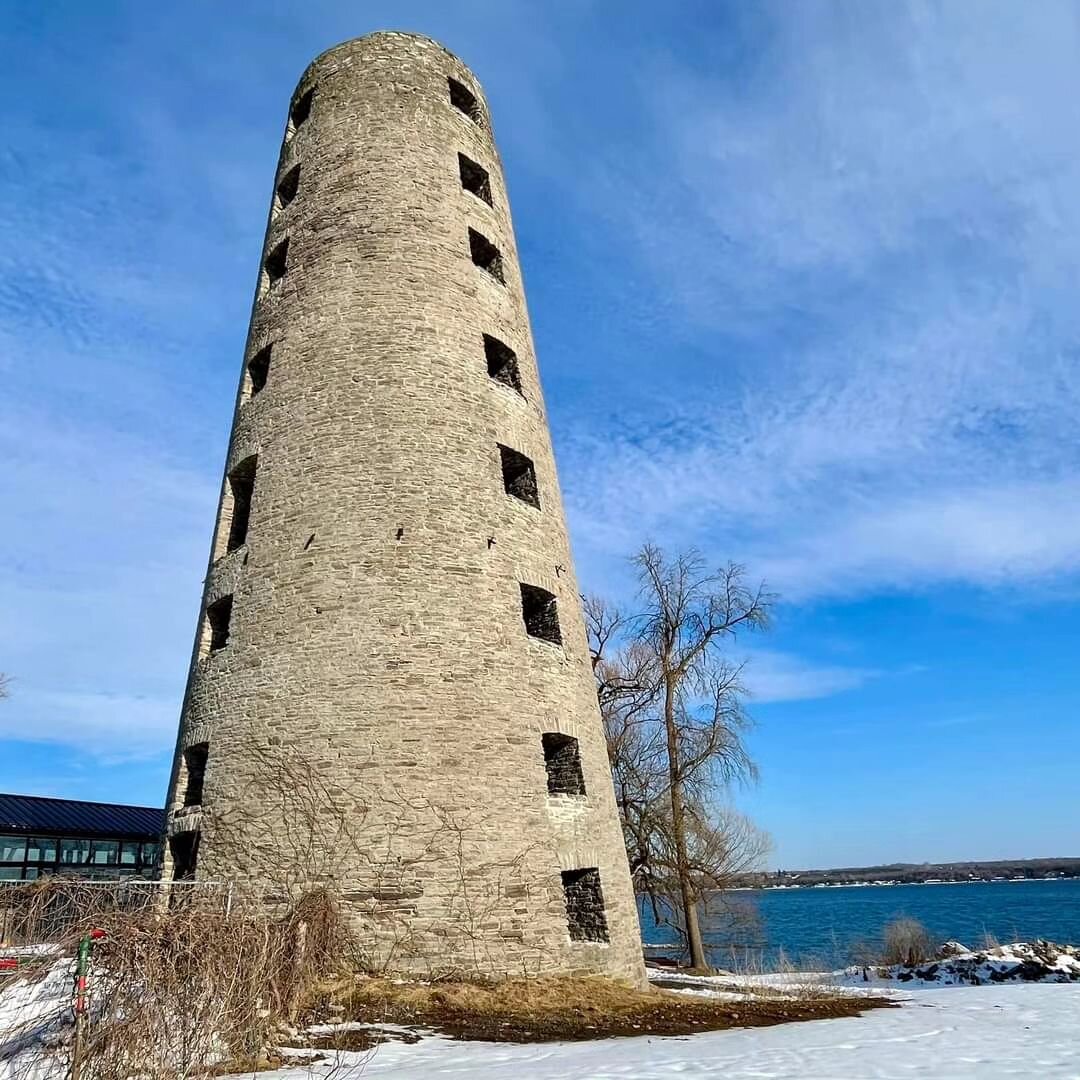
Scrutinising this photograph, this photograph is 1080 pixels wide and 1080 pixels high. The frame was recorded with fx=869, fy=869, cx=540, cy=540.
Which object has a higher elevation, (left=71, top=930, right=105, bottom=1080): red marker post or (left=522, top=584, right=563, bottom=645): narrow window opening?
(left=522, top=584, right=563, bottom=645): narrow window opening

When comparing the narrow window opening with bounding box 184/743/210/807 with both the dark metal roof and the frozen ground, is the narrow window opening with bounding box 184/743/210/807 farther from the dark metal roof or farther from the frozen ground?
→ the dark metal roof

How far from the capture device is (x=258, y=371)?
15.2m

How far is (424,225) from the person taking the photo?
14695 mm

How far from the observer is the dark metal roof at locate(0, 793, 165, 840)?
18.8 meters

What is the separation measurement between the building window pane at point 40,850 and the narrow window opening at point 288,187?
14.2 metres

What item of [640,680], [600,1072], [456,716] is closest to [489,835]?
[456,716]

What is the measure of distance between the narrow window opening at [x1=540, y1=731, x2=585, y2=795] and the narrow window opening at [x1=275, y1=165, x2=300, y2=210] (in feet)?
36.2

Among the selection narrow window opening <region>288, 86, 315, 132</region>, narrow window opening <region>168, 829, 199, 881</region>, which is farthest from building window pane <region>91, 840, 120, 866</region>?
narrow window opening <region>288, 86, 315, 132</region>

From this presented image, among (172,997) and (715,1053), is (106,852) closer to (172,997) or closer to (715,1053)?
(172,997)

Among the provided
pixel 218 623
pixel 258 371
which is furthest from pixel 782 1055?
pixel 258 371

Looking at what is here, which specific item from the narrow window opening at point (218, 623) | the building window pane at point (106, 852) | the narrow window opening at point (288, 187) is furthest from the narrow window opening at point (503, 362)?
the building window pane at point (106, 852)

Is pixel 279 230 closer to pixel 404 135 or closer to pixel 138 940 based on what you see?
pixel 404 135

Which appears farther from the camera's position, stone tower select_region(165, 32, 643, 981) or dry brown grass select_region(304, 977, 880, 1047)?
stone tower select_region(165, 32, 643, 981)

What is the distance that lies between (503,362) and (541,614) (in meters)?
4.61
